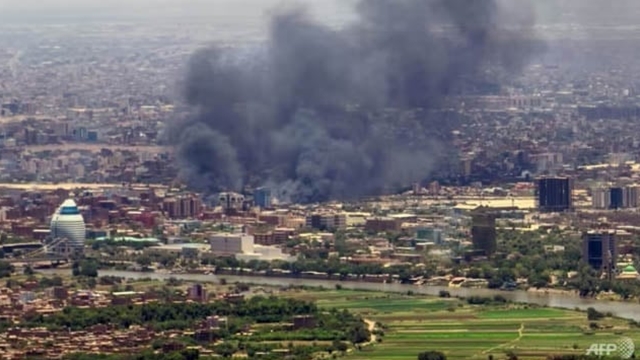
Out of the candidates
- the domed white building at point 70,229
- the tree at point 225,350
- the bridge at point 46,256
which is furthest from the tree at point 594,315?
the domed white building at point 70,229

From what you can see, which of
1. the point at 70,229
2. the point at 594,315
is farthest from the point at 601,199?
the point at 594,315

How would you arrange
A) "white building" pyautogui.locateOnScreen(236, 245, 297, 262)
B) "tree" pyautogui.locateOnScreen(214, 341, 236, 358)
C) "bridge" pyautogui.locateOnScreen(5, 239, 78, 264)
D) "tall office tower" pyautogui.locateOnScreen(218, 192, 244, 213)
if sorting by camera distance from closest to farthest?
1. "tree" pyautogui.locateOnScreen(214, 341, 236, 358)
2. "white building" pyautogui.locateOnScreen(236, 245, 297, 262)
3. "bridge" pyautogui.locateOnScreen(5, 239, 78, 264)
4. "tall office tower" pyautogui.locateOnScreen(218, 192, 244, 213)

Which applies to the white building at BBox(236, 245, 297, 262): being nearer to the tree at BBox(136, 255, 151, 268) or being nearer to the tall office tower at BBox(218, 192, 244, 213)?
the tree at BBox(136, 255, 151, 268)

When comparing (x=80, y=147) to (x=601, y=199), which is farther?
(x=80, y=147)

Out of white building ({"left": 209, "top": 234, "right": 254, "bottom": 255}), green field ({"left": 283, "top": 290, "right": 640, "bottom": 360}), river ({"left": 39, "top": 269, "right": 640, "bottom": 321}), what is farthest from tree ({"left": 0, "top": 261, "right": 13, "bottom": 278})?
green field ({"left": 283, "top": 290, "right": 640, "bottom": 360})

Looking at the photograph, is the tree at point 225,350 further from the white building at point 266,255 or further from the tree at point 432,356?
the white building at point 266,255

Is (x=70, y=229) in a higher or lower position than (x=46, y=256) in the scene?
higher

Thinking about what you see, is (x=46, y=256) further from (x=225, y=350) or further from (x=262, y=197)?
(x=225, y=350)
